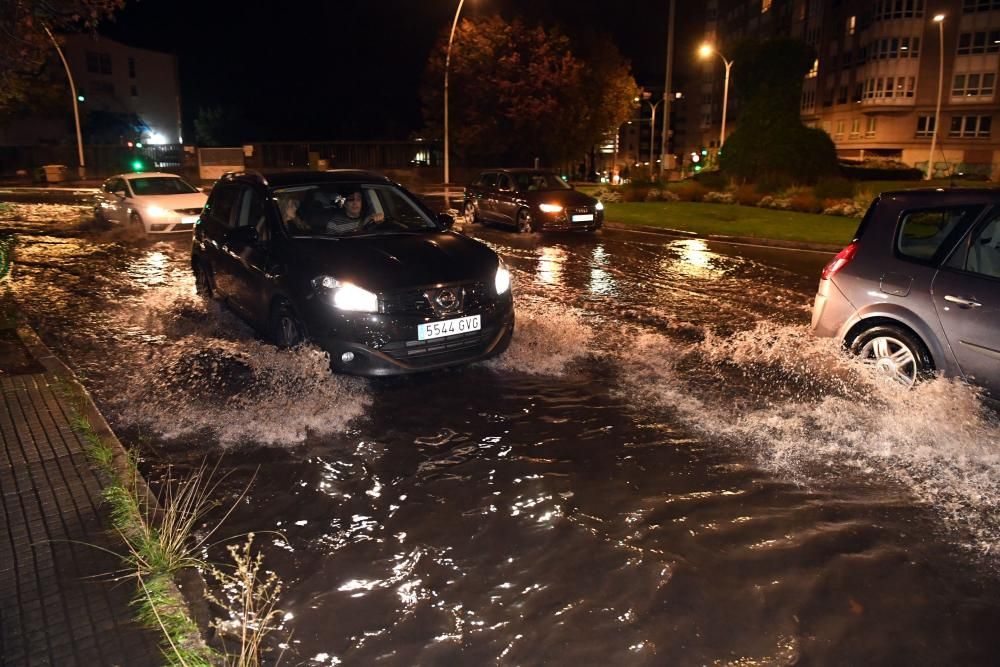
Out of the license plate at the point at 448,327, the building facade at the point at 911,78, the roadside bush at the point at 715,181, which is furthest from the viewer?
the building facade at the point at 911,78

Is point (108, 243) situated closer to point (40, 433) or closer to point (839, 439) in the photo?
point (40, 433)

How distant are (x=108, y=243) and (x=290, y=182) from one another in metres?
11.5

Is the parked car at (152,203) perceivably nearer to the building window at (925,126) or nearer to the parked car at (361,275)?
the parked car at (361,275)

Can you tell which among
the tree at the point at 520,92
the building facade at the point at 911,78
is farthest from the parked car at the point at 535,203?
the building facade at the point at 911,78

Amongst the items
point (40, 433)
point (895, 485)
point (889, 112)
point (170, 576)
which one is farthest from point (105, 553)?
point (889, 112)

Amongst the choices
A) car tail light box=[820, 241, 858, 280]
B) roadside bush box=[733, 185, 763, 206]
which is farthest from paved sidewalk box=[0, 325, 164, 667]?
roadside bush box=[733, 185, 763, 206]

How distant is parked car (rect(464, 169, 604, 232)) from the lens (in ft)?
62.0

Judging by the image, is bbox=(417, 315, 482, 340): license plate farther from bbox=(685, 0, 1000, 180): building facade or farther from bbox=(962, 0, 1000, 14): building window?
bbox=(962, 0, 1000, 14): building window

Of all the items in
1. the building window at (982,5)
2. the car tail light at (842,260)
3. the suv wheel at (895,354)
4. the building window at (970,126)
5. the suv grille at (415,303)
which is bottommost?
the suv wheel at (895,354)

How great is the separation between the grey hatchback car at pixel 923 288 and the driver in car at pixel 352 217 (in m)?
4.29

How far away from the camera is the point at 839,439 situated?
5.53 meters

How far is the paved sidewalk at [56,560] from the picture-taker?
3.06m

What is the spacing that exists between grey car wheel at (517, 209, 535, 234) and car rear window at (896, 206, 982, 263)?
13.4m

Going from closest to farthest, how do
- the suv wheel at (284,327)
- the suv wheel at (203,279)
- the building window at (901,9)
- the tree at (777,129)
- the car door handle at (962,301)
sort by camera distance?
1. the car door handle at (962,301)
2. the suv wheel at (284,327)
3. the suv wheel at (203,279)
4. the tree at (777,129)
5. the building window at (901,9)
